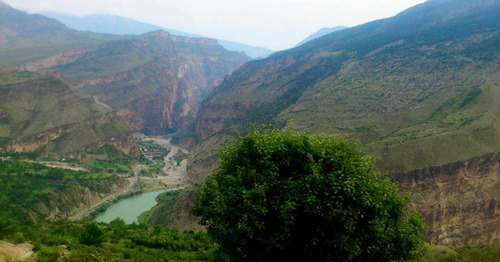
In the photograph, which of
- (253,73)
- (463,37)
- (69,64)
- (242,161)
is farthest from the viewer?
(69,64)

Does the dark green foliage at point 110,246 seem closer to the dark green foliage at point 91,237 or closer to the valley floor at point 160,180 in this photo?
the dark green foliage at point 91,237

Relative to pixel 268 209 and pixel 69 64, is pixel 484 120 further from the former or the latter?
pixel 69 64

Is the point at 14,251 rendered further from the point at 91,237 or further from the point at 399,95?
the point at 399,95

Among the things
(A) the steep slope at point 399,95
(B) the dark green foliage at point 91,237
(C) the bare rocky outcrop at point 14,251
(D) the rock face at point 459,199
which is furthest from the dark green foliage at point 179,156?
(C) the bare rocky outcrop at point 14,251

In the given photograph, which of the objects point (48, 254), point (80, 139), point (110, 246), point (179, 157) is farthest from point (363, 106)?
point (80, 139)

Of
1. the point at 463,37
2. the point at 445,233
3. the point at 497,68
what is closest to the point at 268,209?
the point at 445,233
